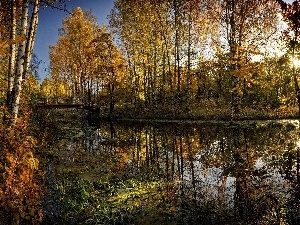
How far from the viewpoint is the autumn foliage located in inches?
251

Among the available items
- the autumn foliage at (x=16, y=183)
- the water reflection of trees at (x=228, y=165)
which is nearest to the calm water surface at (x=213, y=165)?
the water reflection of trees at (x=228, y=165)

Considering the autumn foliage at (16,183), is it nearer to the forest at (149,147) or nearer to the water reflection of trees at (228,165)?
the forest at (149,147)

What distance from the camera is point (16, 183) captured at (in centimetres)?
678

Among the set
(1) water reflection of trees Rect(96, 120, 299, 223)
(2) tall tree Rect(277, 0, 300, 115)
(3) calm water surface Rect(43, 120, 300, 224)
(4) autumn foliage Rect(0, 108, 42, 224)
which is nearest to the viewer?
(4) autumn foliage Rect(0, 108, 42, 224)

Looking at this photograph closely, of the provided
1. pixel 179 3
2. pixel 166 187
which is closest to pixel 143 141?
pixel 166 187

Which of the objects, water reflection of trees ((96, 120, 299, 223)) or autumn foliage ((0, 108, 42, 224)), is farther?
water reflection of trees ((96, 120, 299, 223))

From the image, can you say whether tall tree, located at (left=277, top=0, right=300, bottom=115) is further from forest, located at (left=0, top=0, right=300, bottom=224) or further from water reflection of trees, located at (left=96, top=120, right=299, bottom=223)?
water reflection of trees, located at (left=96, top=120, right=299, bottom=223)

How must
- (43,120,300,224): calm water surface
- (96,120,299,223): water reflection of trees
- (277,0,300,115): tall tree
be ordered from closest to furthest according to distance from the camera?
(43,120,300,224): calm water surface → (96,120,299,223): water reflection of trees → (277,0,300,115): tall tree

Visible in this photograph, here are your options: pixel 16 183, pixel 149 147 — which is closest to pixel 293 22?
pixel 149 147

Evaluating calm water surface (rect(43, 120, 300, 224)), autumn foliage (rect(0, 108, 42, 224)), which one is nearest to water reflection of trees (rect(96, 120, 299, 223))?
calm water surface (rect(43, 120, 300, 224))

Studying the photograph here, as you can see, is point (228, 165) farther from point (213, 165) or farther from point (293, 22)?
point (293, 22)

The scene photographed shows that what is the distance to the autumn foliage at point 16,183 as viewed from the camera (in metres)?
6.38

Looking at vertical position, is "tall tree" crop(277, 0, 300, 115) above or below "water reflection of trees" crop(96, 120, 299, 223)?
above

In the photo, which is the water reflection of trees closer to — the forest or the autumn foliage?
the forest
